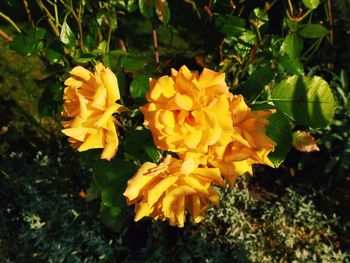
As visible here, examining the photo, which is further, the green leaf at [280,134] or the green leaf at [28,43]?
the green leaf at [28,43]

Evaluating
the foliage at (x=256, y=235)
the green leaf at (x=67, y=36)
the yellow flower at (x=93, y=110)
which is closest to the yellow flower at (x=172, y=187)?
the yellow flower at (x=93, y=110)

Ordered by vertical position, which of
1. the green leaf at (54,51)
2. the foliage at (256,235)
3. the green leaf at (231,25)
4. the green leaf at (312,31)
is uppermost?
the green leaf at (312,31)

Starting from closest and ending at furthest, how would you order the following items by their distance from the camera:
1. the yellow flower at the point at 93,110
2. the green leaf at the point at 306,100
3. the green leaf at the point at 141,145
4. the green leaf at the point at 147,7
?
the yellow flower at the point at 93,110
the green leaf at the point at 306,100
the green leaf at the point at 141,145
the green leaf at the point at 147,7

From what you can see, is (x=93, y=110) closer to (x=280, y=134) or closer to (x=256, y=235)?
(x=280, y=134)

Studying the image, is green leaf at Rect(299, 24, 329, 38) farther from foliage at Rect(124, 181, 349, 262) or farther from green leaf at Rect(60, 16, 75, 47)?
foliage at Rect(124, 181, 349, 262)

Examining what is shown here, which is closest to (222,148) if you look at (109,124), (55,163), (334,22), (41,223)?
(109,124)

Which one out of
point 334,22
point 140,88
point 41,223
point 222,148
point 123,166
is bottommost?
point 41,223

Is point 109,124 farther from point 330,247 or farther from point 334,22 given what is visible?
point 334,22

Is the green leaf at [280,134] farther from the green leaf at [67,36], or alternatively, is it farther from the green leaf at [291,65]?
the green leaf at [67,36]
